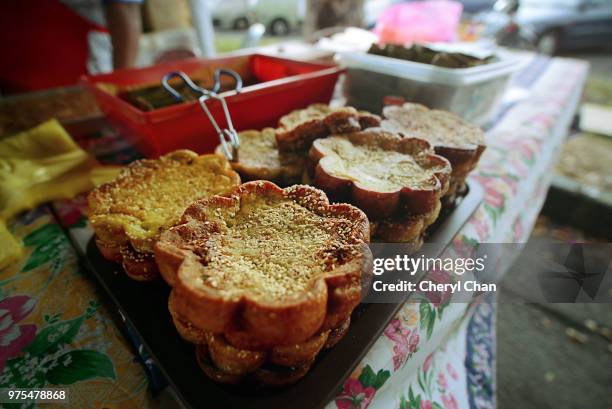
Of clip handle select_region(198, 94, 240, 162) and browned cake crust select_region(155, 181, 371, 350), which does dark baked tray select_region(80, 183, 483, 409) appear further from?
clip handle select_region(198, 94, 240, 162)

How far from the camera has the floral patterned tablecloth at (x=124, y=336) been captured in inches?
29.7

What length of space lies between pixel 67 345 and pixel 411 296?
0.83 metres

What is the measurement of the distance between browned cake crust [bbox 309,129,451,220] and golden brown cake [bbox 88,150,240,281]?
0.85 ft

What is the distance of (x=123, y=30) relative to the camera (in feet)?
7.49

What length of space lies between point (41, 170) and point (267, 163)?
0.87 metres

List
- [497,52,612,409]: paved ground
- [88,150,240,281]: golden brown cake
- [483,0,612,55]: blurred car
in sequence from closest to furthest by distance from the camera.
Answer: [88,150,240,281]: golden brown cake < [497,52,612,409]: paved ground < [483,0,612,55]: blurred car

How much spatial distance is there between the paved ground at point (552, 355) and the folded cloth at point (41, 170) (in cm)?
212

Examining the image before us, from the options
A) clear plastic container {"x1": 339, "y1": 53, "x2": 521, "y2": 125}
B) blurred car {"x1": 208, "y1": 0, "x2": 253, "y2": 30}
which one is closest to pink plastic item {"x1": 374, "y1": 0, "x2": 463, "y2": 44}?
clear plastic container {"x1": 339, "y1": 53, "x2": 521, "y2": 125}

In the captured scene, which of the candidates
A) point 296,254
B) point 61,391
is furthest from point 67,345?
point 296,254

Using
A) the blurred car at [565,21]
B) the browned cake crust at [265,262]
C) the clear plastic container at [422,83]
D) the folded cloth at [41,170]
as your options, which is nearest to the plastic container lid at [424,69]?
the clear plastic container at [422,83]

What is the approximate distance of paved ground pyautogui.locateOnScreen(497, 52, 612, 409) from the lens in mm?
1798

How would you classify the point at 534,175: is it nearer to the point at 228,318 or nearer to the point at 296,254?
the point at 296,254

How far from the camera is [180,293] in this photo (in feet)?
1.93

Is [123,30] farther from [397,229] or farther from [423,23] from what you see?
[397,229]
